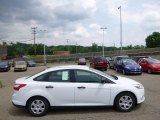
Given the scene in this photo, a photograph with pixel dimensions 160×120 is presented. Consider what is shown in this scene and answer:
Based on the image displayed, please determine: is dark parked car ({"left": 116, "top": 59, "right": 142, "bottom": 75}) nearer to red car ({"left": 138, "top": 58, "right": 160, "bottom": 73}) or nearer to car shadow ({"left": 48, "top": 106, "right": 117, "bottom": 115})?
red car ({"left": 138, "top": 58, "right": 160, "bottom": 73})

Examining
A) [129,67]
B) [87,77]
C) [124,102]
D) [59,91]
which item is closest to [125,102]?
[124,102]

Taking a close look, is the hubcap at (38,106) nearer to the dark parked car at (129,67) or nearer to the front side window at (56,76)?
the front side window at (56,76)

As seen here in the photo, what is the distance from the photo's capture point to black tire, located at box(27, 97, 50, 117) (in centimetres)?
818

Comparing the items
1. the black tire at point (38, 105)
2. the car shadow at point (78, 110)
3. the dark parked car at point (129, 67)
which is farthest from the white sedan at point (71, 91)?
the dark parked car at point (129, 67)

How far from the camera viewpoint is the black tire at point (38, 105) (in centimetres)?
818

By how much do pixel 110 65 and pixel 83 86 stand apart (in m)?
24.0

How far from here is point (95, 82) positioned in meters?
8.32

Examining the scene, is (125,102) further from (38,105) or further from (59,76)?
(38,105)

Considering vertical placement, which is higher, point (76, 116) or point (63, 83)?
point (63, 83)

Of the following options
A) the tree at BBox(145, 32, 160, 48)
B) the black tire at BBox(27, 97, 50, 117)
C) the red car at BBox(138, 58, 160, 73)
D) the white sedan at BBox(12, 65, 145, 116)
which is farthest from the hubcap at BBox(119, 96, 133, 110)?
the tree at BBox(145, 32, 160, 48)

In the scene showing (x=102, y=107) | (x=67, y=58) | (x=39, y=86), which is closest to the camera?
(x=39, y=86)

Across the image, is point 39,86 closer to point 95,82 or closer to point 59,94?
point 59,94

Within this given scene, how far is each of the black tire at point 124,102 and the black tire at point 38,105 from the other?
91.1 inches

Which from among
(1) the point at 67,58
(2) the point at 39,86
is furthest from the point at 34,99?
(1) the point at 67,58
